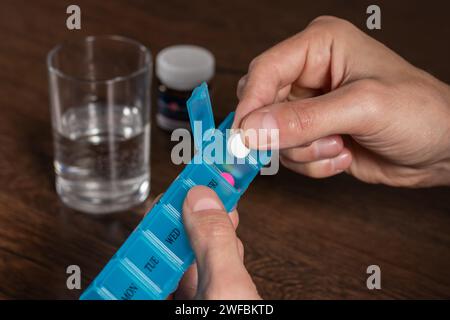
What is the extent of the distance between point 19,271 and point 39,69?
383 mm

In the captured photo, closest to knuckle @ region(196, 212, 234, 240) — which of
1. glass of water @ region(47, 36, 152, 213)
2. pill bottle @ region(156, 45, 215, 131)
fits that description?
glass of water @ region(47, 36, 152, 213)

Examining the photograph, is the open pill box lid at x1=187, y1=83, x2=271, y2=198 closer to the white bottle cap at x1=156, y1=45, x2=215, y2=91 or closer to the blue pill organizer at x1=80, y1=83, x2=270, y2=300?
the blue pill organizer at x1=80, y1=83, x2=270, y2=300

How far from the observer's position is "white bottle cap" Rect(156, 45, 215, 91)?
2.99 feet

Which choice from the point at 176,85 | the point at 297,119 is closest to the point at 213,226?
the point at 297,119

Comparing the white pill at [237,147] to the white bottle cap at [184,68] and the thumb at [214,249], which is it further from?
the white bottle cap at [184,68]

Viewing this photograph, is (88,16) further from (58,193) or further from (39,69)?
(58,193)

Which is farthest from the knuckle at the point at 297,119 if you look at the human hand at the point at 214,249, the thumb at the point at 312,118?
the human hand at the point at 214,249

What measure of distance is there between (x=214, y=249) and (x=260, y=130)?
0.47 ft

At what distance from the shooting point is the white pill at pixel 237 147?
0.61 metres

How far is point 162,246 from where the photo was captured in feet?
1.92

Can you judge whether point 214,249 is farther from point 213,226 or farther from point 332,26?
point 332,26

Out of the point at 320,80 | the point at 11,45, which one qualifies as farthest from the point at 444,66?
the point at 11,45

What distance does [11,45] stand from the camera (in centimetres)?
105
